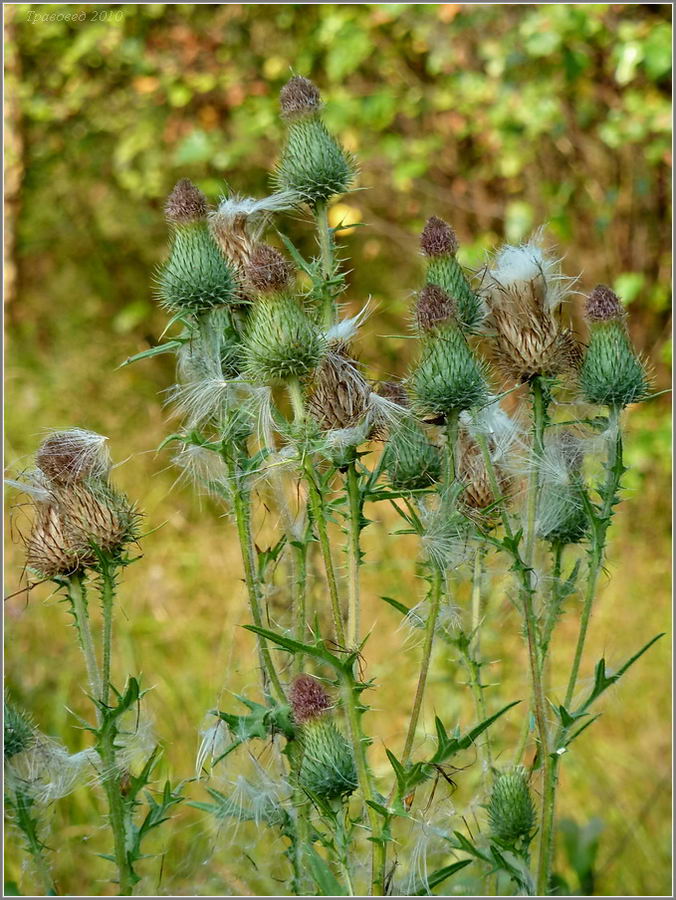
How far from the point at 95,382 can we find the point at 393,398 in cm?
522

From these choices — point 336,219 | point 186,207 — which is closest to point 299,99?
point 186,207

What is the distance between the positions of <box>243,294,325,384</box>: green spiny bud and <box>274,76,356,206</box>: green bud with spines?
1.00 feet

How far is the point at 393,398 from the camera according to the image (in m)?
1.93

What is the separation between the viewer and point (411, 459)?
1920 millimetres

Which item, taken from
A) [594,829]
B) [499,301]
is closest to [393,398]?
[499,301]

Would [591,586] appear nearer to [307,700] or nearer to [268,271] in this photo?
[307,700]

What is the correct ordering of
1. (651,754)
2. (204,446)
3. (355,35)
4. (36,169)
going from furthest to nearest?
(36,169)
(355,35)
(651,754)
(204,446)

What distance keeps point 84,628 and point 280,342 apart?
1.99ft

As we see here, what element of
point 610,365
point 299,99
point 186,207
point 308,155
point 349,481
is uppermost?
point 299,99

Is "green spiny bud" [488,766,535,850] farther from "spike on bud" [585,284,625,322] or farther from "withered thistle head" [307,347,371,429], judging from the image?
"spike on bud" [585,284,625,322]

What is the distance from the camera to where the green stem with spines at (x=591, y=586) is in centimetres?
187

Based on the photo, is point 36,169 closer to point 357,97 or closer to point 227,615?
point 357,97

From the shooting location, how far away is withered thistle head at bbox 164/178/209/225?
202 cm

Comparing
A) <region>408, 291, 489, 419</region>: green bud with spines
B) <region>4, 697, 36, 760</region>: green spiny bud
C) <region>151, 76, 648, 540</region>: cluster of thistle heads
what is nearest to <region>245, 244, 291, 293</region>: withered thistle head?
<region>151, 76, 648, 540</region>: cluster of thistle heads
